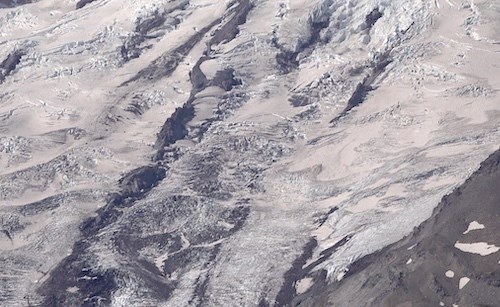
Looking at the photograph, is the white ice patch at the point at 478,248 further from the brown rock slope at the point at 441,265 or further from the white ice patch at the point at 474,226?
the white ice patch at the point at 474,226

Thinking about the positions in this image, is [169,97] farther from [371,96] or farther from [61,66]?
[371,96]

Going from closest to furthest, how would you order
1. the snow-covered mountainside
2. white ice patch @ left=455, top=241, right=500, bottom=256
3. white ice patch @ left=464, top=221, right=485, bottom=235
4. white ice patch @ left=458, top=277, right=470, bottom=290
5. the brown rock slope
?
the brown rock slope < white ice patch @ left=458, top=277, right=470, bottom=290 < white ice patch @ left=455, top=241, right=500, bottom=256 < white ice patch @ left=464, top=221, right=485, bottom=235 < the snow-covered mountainside

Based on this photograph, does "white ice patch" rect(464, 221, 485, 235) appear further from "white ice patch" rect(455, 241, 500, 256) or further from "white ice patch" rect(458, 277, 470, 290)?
"white ice patch" rect(458, 277, 470, 290)

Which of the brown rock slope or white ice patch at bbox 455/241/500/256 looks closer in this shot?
the brown rock slope

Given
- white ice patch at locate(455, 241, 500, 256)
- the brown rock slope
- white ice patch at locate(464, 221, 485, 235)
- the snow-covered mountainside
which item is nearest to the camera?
the brown rock slope

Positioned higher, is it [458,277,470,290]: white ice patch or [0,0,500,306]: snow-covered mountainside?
[458,277,470,290]: white ice patch

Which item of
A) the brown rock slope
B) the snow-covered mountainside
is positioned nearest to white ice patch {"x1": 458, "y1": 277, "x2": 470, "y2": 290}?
the brown rock slope
